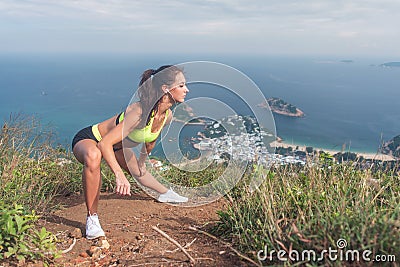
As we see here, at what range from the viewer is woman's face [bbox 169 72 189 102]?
337 centimetres

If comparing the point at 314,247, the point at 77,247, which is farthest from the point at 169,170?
the point at 314,247

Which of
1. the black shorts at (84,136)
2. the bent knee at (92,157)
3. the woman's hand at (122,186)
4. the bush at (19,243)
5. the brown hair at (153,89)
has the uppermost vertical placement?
the brown hair at (153,89)

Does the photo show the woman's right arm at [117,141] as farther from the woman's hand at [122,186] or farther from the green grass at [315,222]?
the green grass at [315,222]

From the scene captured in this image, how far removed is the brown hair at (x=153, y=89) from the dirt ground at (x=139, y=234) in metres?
0.95

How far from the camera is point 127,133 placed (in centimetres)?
332

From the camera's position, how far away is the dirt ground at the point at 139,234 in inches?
99.9

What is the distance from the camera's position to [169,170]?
498 cm

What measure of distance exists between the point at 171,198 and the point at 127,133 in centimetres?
106

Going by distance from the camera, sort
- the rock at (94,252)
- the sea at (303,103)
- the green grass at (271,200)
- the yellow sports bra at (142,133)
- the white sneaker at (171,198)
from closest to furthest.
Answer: the green grass at (271,200) < the rock at (94,252) < the yellow sports bra at (142,133) < the white sneaker at (171,198) < the sea at (303,103)

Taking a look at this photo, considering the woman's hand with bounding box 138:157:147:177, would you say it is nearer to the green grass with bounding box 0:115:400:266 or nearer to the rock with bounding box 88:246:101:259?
the green grass with bounding box 0:115:400:266

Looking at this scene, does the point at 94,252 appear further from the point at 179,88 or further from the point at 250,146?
the point at 250,146

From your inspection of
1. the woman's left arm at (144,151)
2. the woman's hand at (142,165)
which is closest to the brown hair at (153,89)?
the woman's left arm at (144,151)
